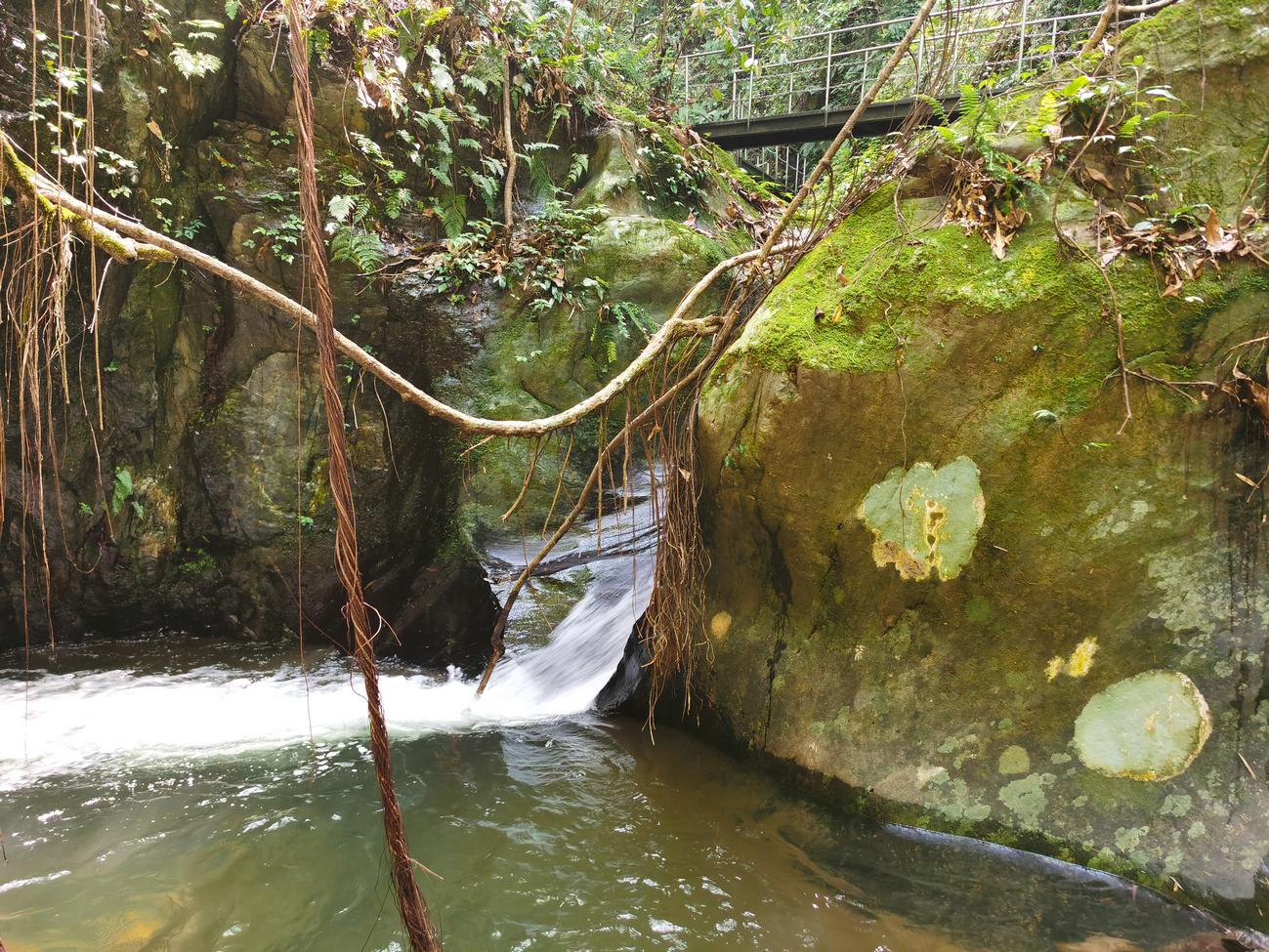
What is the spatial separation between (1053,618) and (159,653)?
22.4ft

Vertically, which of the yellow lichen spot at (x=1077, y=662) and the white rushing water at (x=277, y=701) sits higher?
the yellow lichen spot at (x=1077, y=662)

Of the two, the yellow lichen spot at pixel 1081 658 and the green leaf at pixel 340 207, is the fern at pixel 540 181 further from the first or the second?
the yellow lichen spot at pixel 1081 658

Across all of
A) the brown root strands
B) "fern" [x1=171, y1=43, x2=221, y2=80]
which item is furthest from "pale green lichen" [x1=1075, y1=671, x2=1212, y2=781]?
"fern" [x1=171, y1=43, x2=221, y2=80]

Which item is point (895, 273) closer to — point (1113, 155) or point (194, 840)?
point (1113, 155)

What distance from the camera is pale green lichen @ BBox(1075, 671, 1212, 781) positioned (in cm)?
300

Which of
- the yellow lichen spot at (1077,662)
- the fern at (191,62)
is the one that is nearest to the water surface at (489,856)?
the yellow lichen spot at (1077,662)

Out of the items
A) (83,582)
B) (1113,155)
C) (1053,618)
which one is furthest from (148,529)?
(1113,155)

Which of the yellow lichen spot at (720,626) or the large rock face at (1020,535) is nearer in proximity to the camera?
the large rock face at (1020,535)

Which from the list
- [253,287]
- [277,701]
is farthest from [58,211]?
[277,701]

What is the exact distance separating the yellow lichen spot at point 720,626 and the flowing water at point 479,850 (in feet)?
2.19

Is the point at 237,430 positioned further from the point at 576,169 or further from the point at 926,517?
the point at 926,517

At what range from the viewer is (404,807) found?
3.80 metres

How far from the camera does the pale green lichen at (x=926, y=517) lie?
135 inches

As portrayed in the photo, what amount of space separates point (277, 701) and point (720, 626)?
11.7 ft
